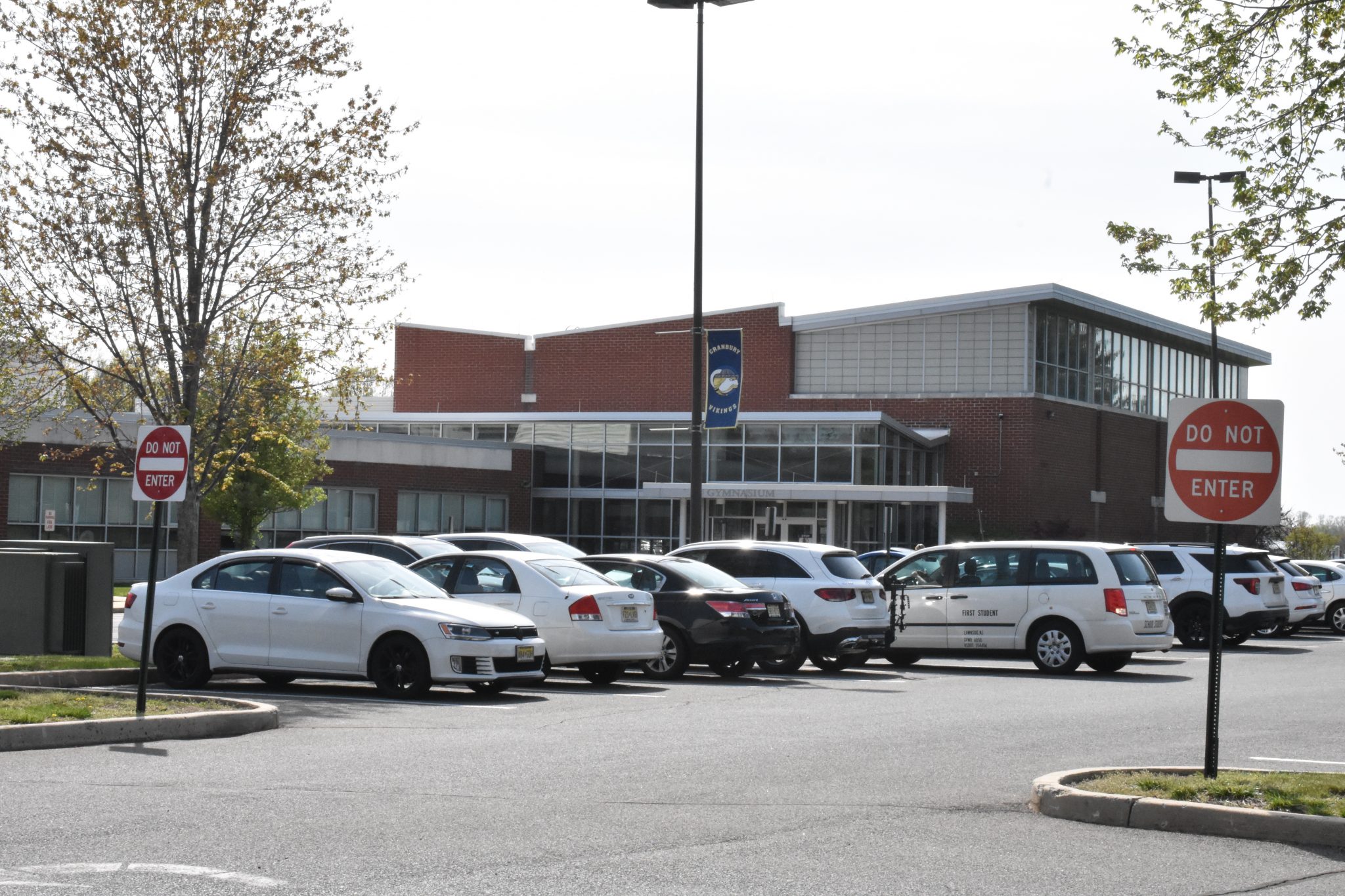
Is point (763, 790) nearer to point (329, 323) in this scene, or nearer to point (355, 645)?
point (355, 645)

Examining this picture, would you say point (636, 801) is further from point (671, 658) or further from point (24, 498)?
point (24, 498)

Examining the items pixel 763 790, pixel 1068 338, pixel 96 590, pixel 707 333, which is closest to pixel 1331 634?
pixel 707 333

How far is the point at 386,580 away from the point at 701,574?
445 cm

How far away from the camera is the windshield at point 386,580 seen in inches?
640

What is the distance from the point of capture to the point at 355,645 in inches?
629

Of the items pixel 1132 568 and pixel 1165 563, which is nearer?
pixel 1132 568

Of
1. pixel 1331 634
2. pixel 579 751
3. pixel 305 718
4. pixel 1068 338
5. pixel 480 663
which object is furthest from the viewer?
pixel 1068 338

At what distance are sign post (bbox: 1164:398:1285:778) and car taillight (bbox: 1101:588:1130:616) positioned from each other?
1107 centimetres

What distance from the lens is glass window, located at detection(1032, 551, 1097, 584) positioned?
2103 cm

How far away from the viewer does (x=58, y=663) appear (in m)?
17.0

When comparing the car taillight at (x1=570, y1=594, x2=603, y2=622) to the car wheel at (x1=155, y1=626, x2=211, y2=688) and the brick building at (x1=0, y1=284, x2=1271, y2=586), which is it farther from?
the brick building at (x1=0, y1=284, x2=1271, y2=586)

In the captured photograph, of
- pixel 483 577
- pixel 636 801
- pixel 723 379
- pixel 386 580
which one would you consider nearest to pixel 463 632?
pixel 386 580

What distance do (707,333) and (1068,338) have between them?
3125 centimetres

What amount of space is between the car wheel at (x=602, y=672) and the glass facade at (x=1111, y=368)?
117 feet
